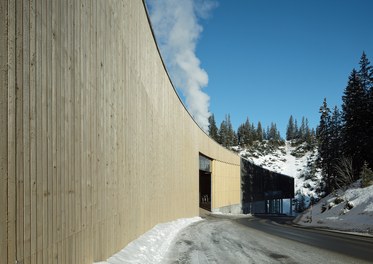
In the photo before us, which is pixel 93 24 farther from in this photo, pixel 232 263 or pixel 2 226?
pixel 232 263

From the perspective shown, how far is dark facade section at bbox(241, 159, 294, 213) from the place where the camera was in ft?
206

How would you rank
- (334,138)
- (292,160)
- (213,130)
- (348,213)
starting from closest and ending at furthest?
1. (348,213)
2. (334,138)
3. (213,130)
4. (292,160)

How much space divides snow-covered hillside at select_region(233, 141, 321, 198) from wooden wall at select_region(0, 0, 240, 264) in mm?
109312

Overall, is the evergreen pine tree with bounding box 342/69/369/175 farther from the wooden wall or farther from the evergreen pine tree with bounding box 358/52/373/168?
the wooden wall

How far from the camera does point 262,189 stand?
74.1 metres

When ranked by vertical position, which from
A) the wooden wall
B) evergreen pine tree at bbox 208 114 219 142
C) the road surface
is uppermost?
evergreen pine tree at bbox 208 114 219 142

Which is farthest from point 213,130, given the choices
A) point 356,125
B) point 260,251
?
point 260,251

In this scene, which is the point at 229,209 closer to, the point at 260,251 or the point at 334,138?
the point at 334,138

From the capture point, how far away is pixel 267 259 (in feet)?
31.9

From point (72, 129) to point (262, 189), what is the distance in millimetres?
71490

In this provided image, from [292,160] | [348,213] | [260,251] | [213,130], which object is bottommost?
[348,213]

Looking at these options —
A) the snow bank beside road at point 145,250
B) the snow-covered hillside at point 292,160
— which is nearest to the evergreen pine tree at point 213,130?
the snow-covered hillside at point 292,160

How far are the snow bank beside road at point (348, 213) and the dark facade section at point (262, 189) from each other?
3073 cm

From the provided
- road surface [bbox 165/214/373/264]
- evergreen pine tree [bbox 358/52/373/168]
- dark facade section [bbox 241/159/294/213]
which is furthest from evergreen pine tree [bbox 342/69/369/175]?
road surface [bbox 165/214/373/264]
